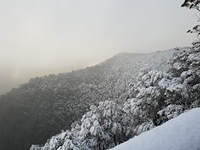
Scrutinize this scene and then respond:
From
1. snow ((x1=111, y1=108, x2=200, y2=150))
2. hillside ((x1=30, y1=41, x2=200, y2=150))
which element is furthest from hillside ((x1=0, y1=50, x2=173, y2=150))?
snow ((x1=111, y1=108, x2=200, y2=150))

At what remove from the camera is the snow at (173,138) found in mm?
4254

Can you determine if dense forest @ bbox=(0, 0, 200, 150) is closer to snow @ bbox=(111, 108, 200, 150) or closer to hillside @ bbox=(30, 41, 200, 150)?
hillside @ bbox=(30, 41, 200, 150)

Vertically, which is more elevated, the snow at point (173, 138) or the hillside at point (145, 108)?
the snow at point (173, 138)

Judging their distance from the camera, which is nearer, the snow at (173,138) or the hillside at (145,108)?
the snow at (173,138)

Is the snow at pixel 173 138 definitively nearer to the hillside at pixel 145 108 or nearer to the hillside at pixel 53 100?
the hillside at pixel 145 108

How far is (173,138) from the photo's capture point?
4.46 meters

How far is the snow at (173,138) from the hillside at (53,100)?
85.0 m

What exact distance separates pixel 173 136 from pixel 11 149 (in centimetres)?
10876

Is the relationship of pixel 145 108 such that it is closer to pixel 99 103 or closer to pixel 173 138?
pixel 99 103

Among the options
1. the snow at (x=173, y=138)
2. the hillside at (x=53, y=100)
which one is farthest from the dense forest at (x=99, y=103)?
the snow at (x=173, y=138)

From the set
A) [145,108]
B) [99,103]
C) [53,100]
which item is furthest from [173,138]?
[53,100]

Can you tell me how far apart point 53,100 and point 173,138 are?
134m

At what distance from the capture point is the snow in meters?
4.25

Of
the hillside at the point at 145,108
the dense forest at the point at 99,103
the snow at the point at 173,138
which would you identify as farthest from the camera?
the dense forest at the point at 99,103
